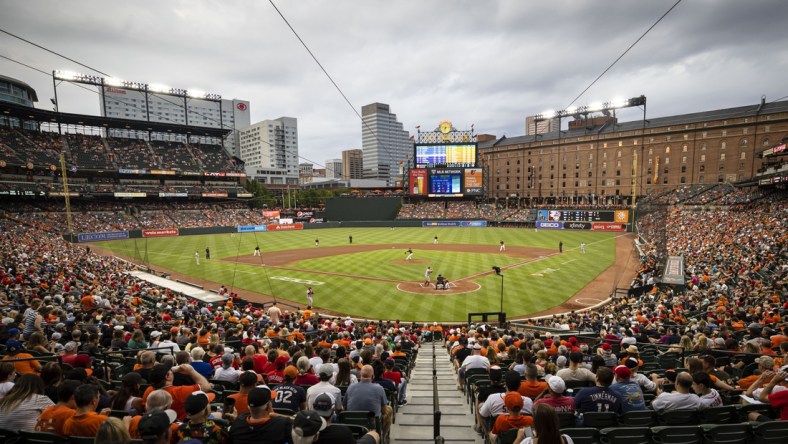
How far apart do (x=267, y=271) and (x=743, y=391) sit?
32931 mm

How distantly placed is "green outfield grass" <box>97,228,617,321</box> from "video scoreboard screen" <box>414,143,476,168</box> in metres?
31.4

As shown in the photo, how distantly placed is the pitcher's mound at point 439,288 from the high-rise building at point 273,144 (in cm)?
14811

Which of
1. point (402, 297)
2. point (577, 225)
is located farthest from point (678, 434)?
point (577, 225)

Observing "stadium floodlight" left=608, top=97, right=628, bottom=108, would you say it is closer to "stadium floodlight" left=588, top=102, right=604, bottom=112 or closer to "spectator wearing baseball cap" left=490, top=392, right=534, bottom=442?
"stadium floodlight" left=588, top=102, right=604, bottom=112

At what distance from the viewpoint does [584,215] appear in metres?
66.4

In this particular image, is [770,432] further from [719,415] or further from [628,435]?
[628,435]

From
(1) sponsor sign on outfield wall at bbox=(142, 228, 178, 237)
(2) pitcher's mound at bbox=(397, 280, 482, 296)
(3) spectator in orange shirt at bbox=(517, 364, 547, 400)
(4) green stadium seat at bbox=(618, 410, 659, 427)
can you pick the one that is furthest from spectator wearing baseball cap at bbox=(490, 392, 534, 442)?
(1) sponsor sign on outfield wall at bbox=(142, 228, 178, 237)

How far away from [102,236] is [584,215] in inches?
3083

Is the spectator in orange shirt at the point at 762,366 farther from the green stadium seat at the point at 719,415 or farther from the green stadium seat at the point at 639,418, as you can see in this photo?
the green stadium seat at the point at 639,418

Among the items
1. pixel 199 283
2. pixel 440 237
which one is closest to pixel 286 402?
pixel 199 283

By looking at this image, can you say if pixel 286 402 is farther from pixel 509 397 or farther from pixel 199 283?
pixel 199 283

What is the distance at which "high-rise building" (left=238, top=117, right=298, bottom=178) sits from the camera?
17400cm

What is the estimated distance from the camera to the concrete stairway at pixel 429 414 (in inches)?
259

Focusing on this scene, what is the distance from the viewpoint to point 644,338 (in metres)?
12.5
